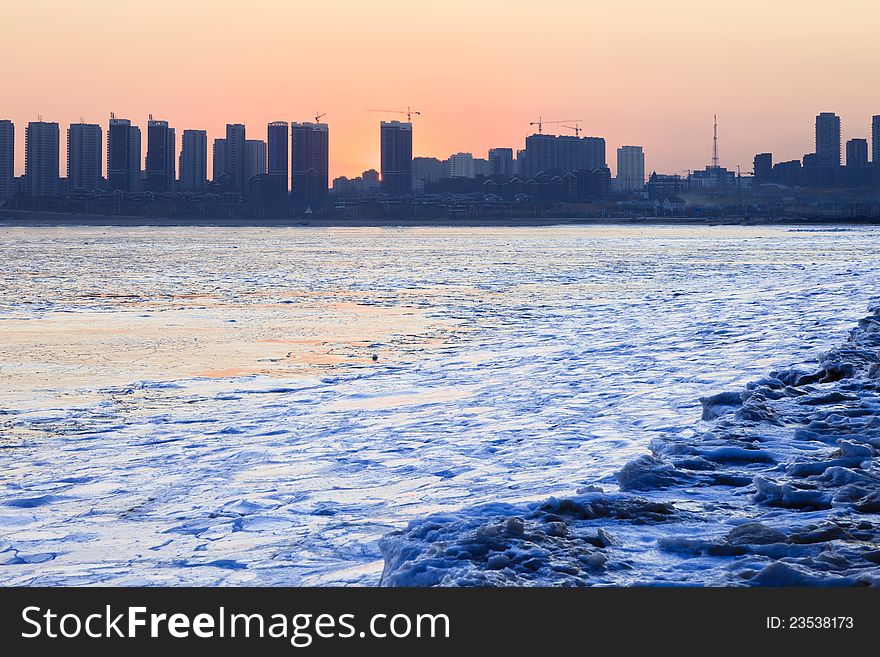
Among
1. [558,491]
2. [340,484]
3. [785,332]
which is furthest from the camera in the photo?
[785,332]

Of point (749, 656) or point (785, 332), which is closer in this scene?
point (749, 656)

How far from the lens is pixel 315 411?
25.5 feet

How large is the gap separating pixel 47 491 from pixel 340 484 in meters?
1.56

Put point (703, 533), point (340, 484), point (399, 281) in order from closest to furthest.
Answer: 1. point (703, 533)
2. point (340, 484)
3. point (399, 281)

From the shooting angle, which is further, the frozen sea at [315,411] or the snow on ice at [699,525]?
the frozen sea at [315,411]

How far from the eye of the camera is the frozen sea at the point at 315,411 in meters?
4.61

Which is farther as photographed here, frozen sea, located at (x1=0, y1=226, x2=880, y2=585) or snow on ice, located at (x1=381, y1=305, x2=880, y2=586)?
frozen sea, located at (x1=0, y1=226, x2=880, y2=585)

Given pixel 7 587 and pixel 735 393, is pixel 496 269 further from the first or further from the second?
pixel 7 587

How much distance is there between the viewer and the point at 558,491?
17.1ft

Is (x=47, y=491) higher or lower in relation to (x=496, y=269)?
lower

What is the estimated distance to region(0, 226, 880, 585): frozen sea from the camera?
182 inches

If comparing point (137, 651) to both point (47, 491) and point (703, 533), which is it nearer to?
point (703, 533)

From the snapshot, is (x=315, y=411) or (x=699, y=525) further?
(x=315, y=411)

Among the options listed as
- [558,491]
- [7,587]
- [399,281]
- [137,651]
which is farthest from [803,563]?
[399,281]
